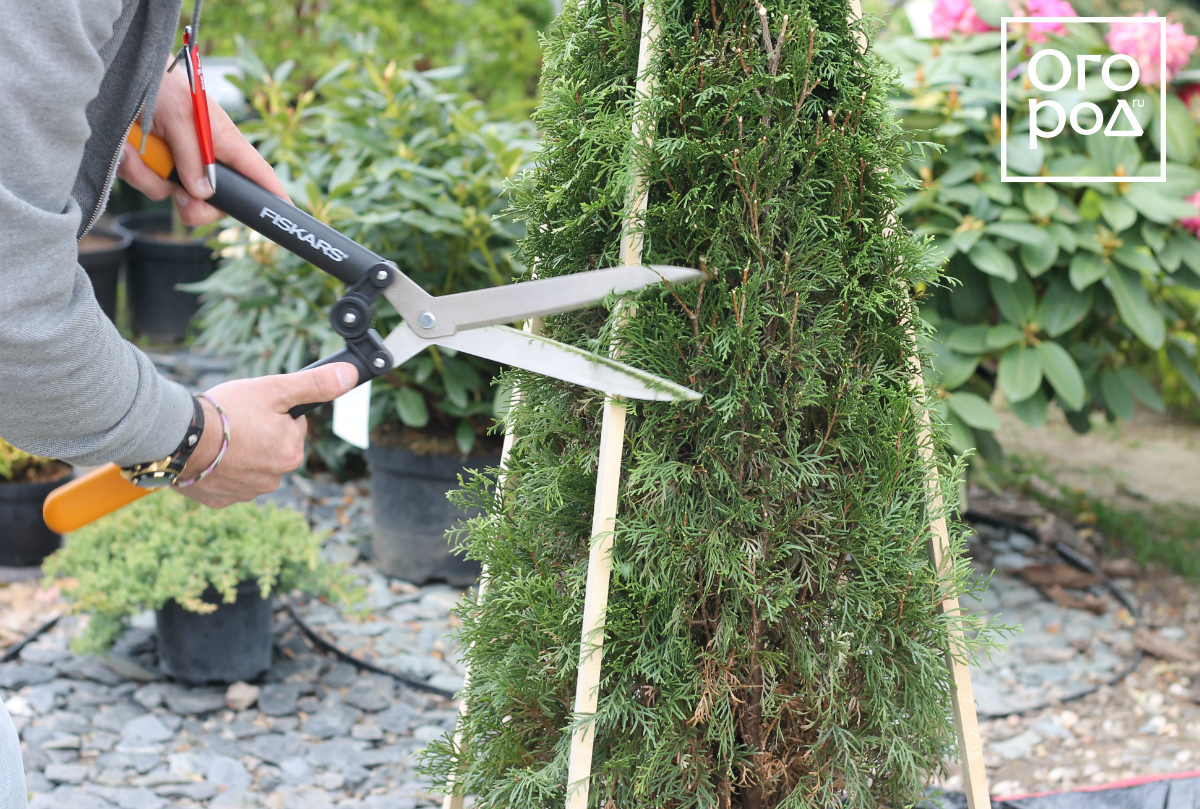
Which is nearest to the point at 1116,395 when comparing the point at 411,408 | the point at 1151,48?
the point at 1151,48

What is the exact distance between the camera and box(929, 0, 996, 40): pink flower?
3.67 metres

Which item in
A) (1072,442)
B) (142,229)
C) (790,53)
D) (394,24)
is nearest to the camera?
(790,53)

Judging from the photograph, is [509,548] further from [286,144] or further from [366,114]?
[286,144]

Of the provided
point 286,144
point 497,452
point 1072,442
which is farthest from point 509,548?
point 1072,442

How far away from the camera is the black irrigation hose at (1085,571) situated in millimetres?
2963

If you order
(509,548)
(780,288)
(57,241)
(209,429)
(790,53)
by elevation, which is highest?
(790,53)

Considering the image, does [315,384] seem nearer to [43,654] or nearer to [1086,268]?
[43,654]

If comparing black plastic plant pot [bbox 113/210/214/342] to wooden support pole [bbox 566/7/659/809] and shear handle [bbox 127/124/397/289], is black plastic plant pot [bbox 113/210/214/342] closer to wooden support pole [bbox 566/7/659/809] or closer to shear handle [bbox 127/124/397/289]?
shear handle [bbox 127/124/397/289]

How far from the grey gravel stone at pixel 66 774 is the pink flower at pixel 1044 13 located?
370 centimetres

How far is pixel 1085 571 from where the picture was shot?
3824 mm

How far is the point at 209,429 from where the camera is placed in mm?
1169

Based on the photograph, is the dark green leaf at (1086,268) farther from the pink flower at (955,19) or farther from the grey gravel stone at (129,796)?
the grey gravel stone at (129,796)

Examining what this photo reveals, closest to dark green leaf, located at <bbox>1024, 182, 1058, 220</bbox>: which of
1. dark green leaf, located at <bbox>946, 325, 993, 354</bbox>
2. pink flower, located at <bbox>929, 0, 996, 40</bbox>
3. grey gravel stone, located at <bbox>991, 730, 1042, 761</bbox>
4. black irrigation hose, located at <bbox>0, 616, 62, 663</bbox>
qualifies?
dark green leaf, located at <bbox>946, 325, 993, 354</bbox>

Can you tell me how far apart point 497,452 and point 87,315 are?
258 cm
